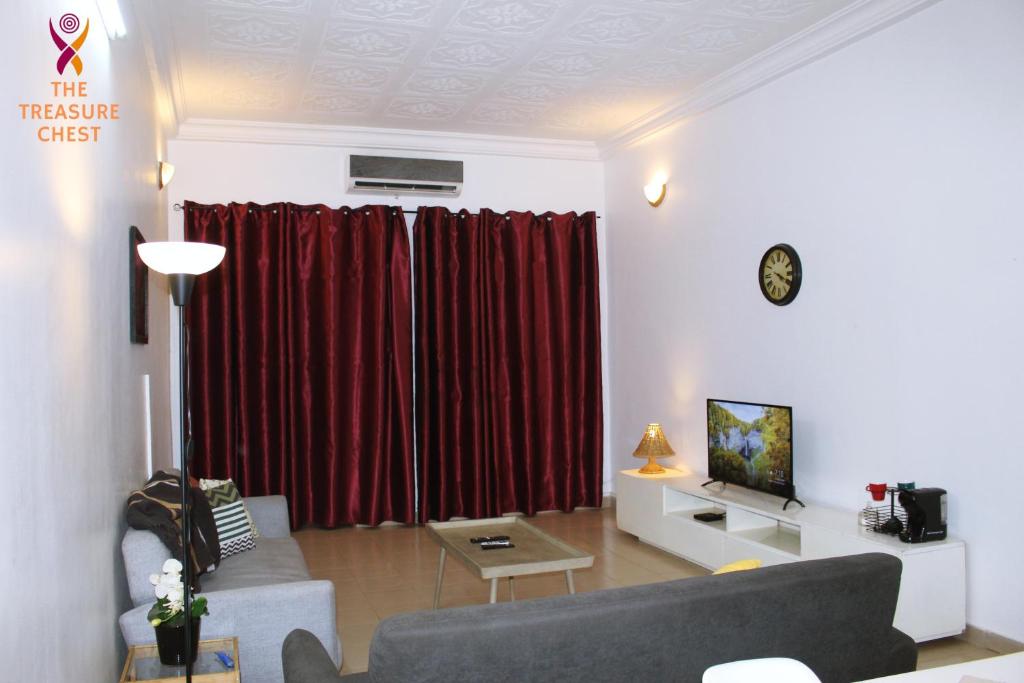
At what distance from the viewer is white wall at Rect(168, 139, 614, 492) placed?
5.57 m

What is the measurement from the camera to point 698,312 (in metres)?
5.26

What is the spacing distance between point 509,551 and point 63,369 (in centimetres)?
217

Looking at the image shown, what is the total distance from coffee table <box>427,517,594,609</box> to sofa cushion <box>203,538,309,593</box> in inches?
27.4

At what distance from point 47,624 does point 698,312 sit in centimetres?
422

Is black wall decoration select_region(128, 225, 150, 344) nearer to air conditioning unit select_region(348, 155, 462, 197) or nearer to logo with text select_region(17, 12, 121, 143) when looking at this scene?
logo with text select_region(17, 12, 121, 143)

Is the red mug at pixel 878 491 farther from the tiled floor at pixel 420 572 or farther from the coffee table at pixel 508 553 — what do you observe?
the coffee table at pixel 508 553

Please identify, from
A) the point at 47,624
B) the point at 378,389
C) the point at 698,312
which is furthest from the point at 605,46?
the point at 47,624

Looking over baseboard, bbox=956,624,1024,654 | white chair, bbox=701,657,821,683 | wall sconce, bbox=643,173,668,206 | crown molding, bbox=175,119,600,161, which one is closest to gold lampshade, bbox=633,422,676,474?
wall sconce, bbox=643,173,668,206

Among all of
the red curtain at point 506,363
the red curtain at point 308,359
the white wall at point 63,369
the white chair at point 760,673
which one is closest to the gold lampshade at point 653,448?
the red curtain at point 506,363

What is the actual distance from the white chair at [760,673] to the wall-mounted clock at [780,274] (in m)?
3.13

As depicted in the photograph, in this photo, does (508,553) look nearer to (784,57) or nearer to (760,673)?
(760,673)

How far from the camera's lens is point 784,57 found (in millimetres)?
4328

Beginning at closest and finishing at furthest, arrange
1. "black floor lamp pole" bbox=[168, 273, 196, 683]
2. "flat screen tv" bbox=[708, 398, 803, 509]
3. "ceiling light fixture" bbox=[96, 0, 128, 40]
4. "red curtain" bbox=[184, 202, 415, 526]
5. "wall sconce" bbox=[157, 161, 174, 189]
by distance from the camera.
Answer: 1. "black floor lamp pole" bbox=[168, 273, 196, 683]
2. "ceiling light fixture" bbox=[96, 0, 128, 40]
3. "flat screen tv" bbox=[708, 398, 803, 509]
4. "wall sconce" bbox=[157, 161, 174, 189]
5. "red curtain" bbox=[184, 202, 415, 526]

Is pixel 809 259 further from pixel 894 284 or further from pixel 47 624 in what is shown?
pixel 47 624
